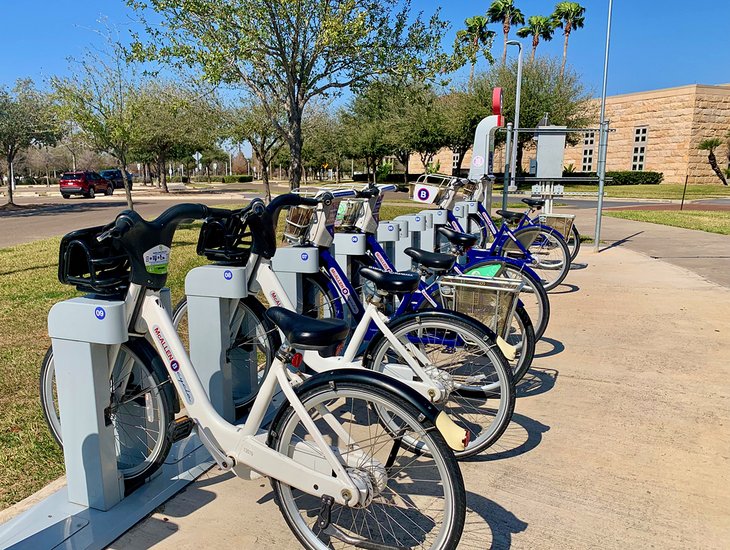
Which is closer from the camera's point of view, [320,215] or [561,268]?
[320,215]

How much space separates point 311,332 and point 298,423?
1.30 feet

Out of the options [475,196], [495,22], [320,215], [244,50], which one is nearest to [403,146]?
[495,22]

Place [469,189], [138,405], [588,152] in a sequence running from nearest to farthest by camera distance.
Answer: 1. [138,405]
2. [469,189]
3. [588,152]

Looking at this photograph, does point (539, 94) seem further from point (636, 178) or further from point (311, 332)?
point (311, 332)

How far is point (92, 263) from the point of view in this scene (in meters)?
2.43

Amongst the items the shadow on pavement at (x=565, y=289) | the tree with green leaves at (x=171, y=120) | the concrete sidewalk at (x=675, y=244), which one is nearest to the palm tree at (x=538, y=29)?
the tree with green leaves at (x=171, y=120)

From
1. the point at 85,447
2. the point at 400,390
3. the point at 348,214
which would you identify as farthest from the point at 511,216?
the point at 85,447

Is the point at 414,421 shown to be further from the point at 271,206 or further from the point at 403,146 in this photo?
the point at 403,146

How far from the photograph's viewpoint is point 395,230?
5234mm

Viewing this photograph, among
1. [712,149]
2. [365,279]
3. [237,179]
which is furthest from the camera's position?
[237,179]

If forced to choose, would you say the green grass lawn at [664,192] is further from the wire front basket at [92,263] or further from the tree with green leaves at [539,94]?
the wire front basket at [92,263]

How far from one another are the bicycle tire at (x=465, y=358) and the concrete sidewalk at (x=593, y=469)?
188 mm

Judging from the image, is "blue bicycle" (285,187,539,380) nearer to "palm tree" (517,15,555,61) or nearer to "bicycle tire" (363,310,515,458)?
"bicycle tire" (363,310,515,458)

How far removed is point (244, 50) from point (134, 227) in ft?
28.6
